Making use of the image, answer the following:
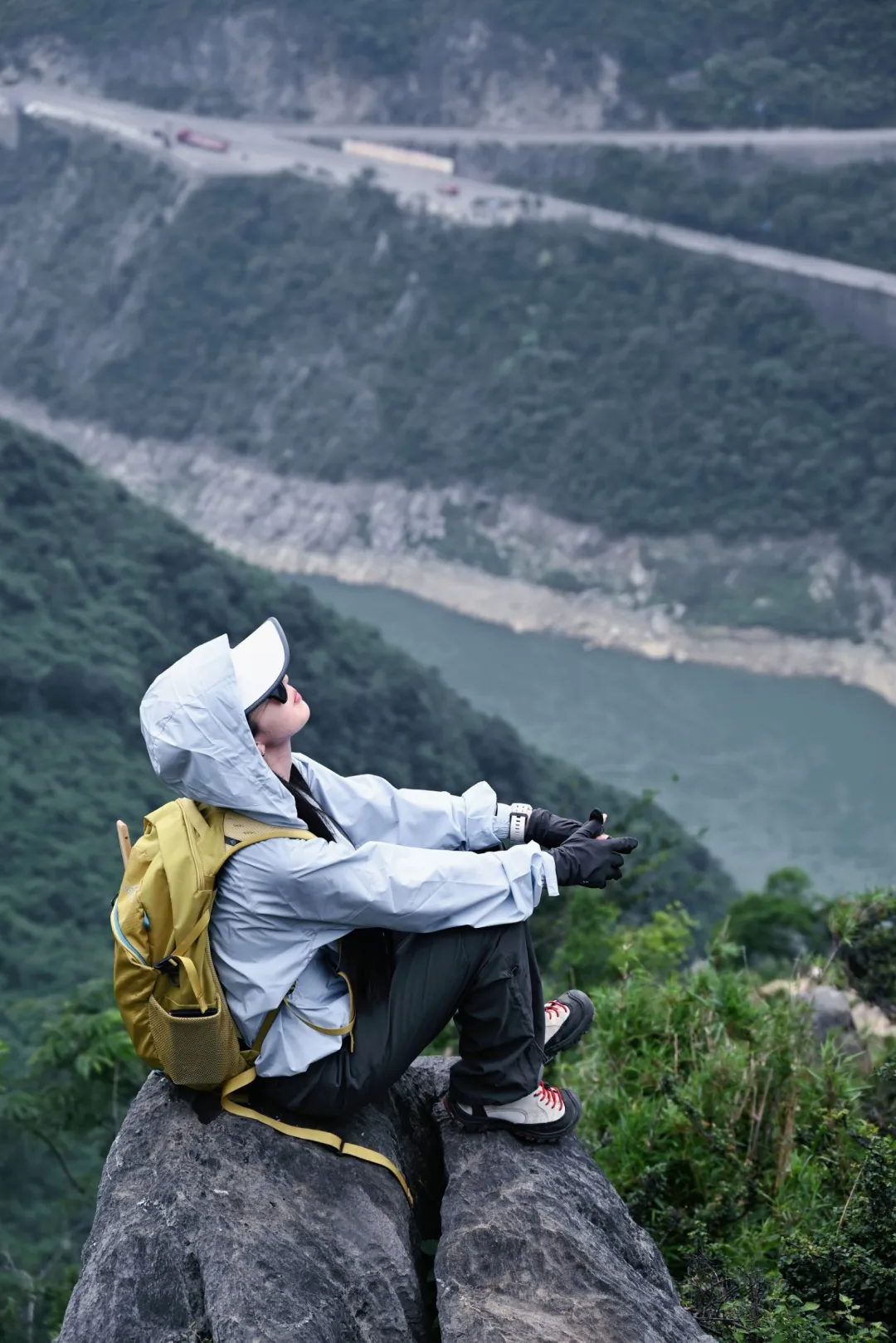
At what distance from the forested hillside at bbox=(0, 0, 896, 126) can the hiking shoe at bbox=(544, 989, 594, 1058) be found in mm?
44222

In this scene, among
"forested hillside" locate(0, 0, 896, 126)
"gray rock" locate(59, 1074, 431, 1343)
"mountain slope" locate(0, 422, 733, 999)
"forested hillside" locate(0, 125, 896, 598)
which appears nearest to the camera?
"gray rock" locate(59, 1074, 431, 1343)

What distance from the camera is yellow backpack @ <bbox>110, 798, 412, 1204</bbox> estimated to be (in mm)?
2791

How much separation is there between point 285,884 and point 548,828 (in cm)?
68

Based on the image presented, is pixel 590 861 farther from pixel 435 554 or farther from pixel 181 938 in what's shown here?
pixel 435 554

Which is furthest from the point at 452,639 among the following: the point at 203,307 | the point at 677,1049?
the point at 677,1049

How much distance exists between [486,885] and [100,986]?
6536 mm

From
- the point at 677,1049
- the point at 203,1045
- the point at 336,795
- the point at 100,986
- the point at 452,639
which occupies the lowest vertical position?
the point at 452,639

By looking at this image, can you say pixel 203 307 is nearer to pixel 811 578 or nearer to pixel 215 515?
pixel 215 515

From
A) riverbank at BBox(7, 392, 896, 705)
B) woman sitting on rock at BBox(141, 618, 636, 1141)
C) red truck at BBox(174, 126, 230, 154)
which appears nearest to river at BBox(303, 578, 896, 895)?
riverbank at BBox(7, 392, 896, 705)

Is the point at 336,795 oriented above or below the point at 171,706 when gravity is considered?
below

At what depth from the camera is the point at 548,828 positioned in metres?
3.23


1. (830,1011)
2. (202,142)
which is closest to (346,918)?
(830,1011)

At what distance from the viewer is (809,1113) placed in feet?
13.2

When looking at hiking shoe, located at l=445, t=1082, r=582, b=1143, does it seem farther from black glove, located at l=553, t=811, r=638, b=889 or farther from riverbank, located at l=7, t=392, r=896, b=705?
riverbank, located at l=7, t=392, r=896, b=705
